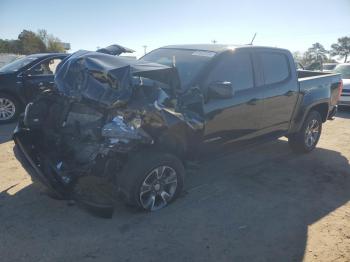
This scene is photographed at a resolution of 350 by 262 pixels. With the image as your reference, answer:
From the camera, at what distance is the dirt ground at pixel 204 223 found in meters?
3.37

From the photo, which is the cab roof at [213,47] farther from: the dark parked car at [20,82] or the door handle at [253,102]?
the dark parked car at [20,82]

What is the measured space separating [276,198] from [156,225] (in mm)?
1693

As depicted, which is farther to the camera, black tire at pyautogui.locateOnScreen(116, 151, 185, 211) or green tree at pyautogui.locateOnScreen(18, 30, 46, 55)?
green tree at pyautogui.locateOnScreen(18, 30, 46, 55)

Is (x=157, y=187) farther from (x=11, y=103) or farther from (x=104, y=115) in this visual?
(x=11, y=103)

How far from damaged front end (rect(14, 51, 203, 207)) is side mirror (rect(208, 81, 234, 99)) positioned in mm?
344

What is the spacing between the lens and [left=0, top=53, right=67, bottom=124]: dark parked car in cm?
845

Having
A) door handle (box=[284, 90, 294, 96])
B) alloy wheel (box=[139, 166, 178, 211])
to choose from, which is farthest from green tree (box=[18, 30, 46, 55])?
alloy wheel (box=[139, 166, 178, 211])

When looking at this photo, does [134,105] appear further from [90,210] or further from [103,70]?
[90,210]

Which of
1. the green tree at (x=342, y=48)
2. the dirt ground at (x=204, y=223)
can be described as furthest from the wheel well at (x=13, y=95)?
the green tree at (x=342, y=48)

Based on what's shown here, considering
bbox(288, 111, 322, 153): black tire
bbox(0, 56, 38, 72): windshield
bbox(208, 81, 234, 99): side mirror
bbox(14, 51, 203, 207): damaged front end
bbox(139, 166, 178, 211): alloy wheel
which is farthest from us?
bbox(0, 56, 38, 72): windshield

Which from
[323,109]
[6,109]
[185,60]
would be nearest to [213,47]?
[185,60]

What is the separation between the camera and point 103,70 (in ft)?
12.9

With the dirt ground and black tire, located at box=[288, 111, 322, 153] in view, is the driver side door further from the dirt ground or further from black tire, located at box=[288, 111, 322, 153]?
black tire, located at box=[288, 111, 322, 153]

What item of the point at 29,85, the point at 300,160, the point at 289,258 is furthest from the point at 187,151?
the point at 29,85
